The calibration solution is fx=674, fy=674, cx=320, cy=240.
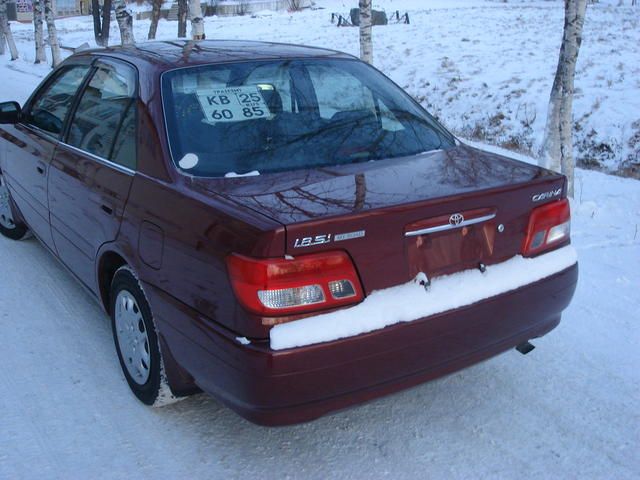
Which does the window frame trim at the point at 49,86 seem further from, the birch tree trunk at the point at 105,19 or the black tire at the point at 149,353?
the birch tree trunk at the point at 105,19

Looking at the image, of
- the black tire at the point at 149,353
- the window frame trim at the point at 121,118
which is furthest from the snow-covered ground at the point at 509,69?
the black tire at the point at 149,353

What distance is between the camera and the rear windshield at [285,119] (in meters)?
3.01

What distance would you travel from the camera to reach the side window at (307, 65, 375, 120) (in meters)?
3.58

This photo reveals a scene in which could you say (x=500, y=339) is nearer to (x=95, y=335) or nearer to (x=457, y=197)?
(x=457, y=197)

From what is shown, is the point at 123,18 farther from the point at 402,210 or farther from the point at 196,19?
the point at 402,210

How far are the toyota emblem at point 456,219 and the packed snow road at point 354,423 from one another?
2.92 feet

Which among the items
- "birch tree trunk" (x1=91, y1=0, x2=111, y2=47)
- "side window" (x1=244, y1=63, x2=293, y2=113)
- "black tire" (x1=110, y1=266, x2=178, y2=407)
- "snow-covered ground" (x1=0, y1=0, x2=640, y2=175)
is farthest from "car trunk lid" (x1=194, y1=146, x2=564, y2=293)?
"birch tree trunk" (x1=91, y1=0, x2=111, y2=47)

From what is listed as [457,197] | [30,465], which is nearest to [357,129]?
[457,197]

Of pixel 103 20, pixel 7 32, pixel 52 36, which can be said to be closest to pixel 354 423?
pixel 52 36

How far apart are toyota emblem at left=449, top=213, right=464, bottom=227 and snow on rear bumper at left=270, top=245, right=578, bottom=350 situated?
210mm

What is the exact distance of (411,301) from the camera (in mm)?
2547

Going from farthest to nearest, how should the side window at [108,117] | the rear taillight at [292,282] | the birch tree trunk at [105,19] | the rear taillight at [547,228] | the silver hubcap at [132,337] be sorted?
the birch tree trunk at [105,19] → the side window at [108,117] → the silver hubcap at [132,337] → the rear taillight at [547,228] → the rear taillight at [292,282]

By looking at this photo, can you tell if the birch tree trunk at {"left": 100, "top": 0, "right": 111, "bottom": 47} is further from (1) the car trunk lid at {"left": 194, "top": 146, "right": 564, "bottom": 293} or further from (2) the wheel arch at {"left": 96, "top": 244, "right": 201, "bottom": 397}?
(1) the car trunk lid at {"left": 194, "top": 146, "right": 564, "bottom": 293}

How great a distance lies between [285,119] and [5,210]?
3.19 meters
